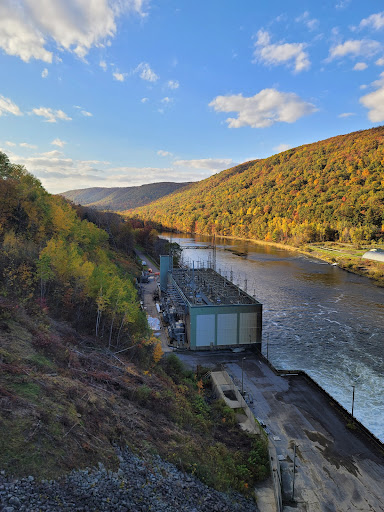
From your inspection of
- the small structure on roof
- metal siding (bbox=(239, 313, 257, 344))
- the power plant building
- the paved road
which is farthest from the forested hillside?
the paved road

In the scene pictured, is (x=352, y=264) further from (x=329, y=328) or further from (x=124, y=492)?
(x=124, y=492)

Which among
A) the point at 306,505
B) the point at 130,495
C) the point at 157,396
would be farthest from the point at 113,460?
the point at 306,505

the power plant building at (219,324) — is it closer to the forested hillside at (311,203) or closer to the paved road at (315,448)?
the paved road at (315,448)

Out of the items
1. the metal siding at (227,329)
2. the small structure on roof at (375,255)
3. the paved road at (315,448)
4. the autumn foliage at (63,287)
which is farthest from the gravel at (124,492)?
the small structure on roof at (375,255)

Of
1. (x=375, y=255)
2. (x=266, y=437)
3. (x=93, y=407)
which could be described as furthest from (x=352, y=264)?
(x=93, y=407)

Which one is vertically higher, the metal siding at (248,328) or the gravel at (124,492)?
the gravel at (124,492)

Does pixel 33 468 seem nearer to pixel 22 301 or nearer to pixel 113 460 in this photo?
pixel 113 460
